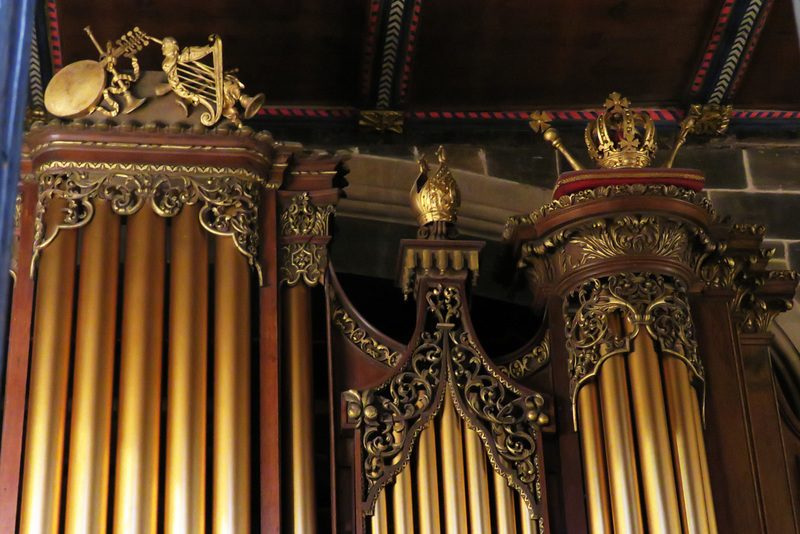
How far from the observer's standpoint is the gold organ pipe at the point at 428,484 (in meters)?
5.34

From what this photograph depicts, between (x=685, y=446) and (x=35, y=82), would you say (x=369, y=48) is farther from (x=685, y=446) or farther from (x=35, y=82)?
(x=685, y=446)

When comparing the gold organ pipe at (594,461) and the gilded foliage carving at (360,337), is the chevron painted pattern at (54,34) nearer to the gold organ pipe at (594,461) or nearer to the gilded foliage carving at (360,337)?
the gilded foliage carving at (360,337)

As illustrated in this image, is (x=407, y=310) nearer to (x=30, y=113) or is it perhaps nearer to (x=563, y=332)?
(x=563, y=332)

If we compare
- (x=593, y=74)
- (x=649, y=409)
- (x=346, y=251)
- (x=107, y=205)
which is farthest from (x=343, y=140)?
(x=649, y=409)

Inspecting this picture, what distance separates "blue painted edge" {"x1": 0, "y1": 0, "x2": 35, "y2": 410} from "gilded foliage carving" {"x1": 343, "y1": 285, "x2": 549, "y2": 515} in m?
3.25

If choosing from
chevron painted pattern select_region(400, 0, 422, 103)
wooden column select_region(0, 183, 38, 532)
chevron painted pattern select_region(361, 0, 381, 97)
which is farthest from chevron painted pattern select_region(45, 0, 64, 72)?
chevron painted pattern select_region(400, 0, 422, 103)

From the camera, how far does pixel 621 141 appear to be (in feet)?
20.2

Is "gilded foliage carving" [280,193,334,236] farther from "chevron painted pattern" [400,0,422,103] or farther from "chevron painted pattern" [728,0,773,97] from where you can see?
"chevron painted pattern" [728,0,773,97]

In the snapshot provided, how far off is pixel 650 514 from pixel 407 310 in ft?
8.05

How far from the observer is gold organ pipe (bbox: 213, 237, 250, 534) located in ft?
17.0

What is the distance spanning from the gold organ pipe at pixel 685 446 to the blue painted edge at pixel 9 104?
11.9 ft

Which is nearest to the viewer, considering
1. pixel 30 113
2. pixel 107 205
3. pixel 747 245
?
pixel 107 205

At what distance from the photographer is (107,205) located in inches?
227

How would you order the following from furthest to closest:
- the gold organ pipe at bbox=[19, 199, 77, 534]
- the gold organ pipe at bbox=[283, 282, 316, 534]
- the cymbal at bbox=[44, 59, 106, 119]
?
the cymbal at bbox=[44, 59, 106, 119] < the gold organ pipe at bbox=[283, 282, 316, 534] < the gold organ pipe at bbox=[19, 199, 77, 534]
